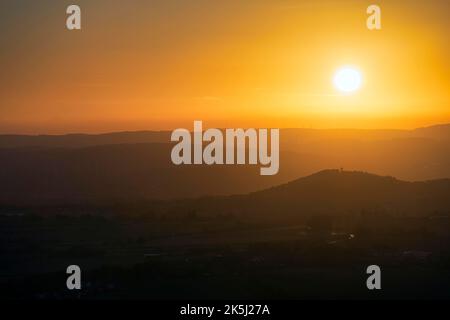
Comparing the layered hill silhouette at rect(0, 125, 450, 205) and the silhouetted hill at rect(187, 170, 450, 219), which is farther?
the layered hill silhouette at rect(0, 125, 450, 205)

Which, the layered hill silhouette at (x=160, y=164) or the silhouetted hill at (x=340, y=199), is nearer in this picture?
the silhouetted hill at (x=340, y=199)

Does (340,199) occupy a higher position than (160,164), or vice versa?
(160,164)

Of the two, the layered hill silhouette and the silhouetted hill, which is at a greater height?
the layered hill silhouette

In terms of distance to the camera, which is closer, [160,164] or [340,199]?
[340,199]

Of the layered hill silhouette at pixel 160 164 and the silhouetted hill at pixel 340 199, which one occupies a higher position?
the layered hill silhouette at pixel 160 164
